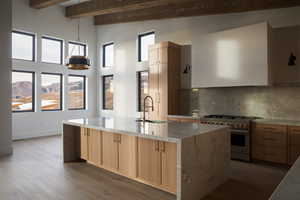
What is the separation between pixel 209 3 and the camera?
5125 millimetres

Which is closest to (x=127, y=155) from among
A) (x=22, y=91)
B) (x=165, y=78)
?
(x=165, y=78)

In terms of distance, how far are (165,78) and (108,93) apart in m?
3.35

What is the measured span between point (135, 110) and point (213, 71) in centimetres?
318

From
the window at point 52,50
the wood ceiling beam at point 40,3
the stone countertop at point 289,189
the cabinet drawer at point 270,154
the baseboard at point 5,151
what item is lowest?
the baseboard at point 5,151

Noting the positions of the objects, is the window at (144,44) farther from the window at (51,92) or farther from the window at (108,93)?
the window at (51,92)

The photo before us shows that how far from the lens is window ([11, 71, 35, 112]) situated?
657 centimetres

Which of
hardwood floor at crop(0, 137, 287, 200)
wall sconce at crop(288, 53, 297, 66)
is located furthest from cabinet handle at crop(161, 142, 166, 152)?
wall sconce at crop(288, 53, 297, 66)

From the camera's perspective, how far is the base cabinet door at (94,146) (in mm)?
3791

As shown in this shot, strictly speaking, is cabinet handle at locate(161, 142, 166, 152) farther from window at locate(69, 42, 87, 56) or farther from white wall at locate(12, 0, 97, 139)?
window at locate(69, 42, 87, 56)

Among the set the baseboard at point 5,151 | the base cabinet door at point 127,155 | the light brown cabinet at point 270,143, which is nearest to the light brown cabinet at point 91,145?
the base cabinet door at point 127,155

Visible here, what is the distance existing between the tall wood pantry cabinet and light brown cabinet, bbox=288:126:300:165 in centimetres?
271

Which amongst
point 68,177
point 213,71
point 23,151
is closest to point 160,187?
point 68,177

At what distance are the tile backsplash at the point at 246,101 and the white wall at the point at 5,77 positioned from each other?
430cm

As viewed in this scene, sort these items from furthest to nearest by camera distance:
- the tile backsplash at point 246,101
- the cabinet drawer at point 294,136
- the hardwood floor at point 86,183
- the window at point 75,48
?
the window at point 75,48 < the tile backsplash at point 246,101 < the cabinet drawer at point 294,136 < the hardwood floor at point 86,183
